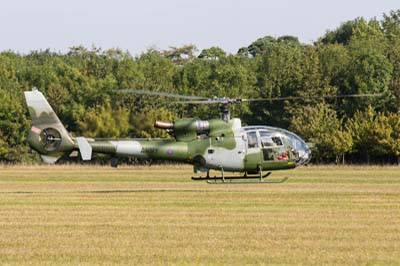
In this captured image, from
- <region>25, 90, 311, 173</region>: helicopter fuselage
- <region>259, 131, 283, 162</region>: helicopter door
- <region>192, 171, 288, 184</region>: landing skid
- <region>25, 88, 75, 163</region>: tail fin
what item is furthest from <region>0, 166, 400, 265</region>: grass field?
<region>25, 88, 75, 163</region>: tail fin

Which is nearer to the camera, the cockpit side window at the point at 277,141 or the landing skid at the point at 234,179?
the landing skid at the point at 234,179

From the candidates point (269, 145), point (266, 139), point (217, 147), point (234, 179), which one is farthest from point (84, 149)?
point (269, 145)

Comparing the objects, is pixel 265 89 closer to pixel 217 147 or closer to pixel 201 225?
pixel 217 147

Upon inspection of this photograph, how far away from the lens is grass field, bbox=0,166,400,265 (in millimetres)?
21766

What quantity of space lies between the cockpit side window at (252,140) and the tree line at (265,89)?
2197 cm

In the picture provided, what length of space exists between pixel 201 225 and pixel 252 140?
14.3 metres

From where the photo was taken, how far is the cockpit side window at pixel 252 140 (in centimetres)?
4181

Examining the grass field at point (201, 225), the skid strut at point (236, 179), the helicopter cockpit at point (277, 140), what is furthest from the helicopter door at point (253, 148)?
the grass field at point (201, 225)

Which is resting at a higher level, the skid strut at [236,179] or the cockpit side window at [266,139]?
the cockpit side window at [266,139]

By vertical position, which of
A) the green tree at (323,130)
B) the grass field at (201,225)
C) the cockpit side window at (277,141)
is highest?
the green tree at (323,130)

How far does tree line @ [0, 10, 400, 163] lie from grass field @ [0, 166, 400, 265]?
23.8 meters

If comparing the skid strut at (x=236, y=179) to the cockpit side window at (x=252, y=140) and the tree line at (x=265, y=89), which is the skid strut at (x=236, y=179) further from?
the tree line at (x=265, y=89)

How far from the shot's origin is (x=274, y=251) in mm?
22391

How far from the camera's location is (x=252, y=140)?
41875mm
